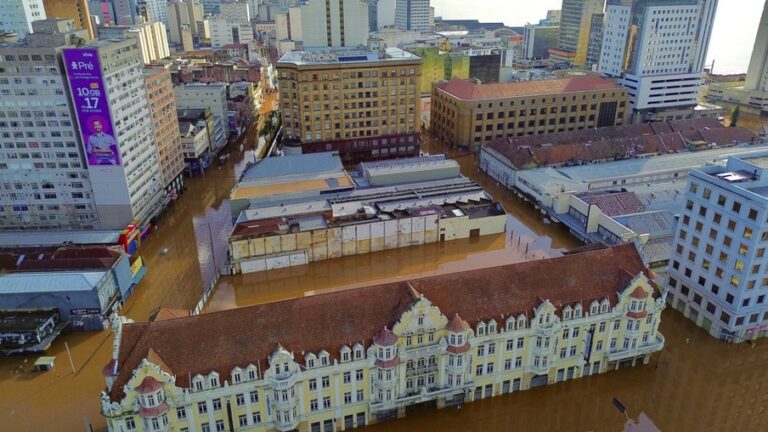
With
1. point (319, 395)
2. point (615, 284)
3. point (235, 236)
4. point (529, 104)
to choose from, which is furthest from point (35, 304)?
point (529, 104)

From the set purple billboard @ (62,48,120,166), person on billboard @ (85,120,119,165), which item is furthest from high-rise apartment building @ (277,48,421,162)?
purple billboard @ (62,48,120,166)

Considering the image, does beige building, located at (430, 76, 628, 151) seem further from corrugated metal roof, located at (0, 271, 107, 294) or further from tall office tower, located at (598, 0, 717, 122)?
corrugated metal roof, located at (0, 271, 107, 294)

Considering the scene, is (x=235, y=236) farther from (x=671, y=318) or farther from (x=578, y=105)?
(x=578, y=105)

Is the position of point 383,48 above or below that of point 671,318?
above

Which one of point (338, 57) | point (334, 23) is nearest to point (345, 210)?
point (338, 57)

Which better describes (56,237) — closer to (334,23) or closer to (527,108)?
(334,23)
